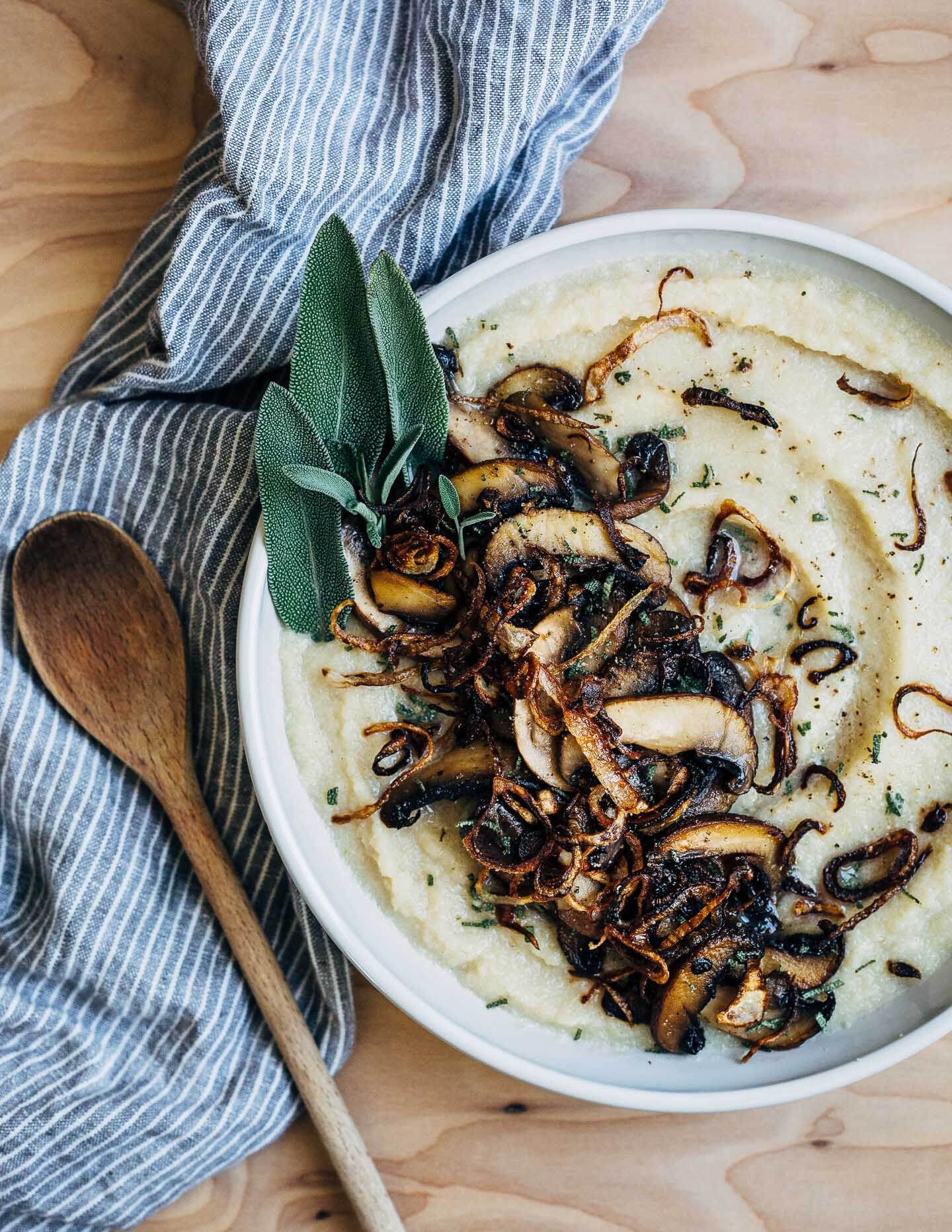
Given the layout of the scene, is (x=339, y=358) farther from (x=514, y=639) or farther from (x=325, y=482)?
(x=514, y=639)

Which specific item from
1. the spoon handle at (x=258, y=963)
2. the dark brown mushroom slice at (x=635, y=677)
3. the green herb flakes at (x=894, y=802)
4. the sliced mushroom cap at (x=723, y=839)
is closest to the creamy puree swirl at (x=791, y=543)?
the green herb flakes at (x=894, y=802)

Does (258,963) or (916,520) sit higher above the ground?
(916,520)

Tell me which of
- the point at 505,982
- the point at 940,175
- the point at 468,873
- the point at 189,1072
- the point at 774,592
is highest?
the point at 940,175

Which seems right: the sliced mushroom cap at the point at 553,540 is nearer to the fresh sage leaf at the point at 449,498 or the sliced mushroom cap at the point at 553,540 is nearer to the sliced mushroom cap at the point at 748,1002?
the fresh sage leaf at the point at 449,498

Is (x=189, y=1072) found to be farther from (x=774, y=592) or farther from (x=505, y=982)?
(x=774, y=592)

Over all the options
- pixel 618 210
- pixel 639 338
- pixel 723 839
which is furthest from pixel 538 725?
pixel 618 210

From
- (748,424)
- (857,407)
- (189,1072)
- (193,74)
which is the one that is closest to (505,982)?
(189,1072)

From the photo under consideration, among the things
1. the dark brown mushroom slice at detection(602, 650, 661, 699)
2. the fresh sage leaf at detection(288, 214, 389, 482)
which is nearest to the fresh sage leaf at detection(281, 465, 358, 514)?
the fresh sage leaf at detection(288, 214, 389, 482)
